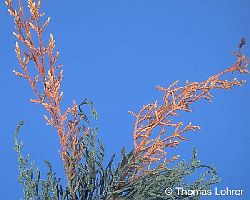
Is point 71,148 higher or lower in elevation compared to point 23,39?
lower

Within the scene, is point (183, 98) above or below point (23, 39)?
below

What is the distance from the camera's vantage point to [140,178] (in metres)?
2.63

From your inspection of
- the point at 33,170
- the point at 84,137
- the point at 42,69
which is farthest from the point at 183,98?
the point at 33,170

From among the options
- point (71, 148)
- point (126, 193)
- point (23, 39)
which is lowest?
point (126, 193)

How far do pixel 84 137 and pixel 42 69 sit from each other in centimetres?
52

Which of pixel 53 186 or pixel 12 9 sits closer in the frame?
pixel 12 9

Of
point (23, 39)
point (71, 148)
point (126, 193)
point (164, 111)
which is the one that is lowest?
point (126, 193)

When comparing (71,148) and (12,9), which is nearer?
(12,9)

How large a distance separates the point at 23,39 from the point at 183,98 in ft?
3.50

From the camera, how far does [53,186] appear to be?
8.72ft

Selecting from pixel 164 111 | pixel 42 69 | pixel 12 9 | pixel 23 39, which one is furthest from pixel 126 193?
pixel 12 9

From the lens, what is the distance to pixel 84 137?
105 inches

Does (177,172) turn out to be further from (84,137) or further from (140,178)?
(84,137)

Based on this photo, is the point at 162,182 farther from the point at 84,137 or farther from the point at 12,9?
the point at 12,9
